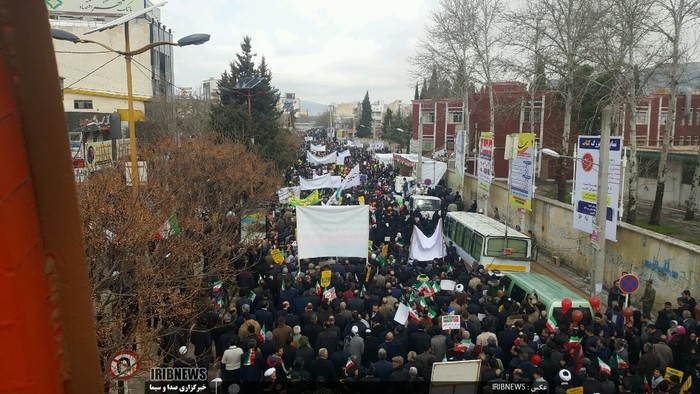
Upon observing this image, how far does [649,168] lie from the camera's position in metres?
32.6

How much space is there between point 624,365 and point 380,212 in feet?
47.3

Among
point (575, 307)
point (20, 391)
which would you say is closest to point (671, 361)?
point (575, 307)

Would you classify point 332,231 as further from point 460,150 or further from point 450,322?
point 460,150

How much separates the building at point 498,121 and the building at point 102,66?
20.0 metres

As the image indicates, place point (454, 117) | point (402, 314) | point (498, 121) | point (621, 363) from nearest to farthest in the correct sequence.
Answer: point (621, 363), point (402, 314), point (498, 121), point (454, 117)

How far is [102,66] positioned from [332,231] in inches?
564

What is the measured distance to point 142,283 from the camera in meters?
8.54

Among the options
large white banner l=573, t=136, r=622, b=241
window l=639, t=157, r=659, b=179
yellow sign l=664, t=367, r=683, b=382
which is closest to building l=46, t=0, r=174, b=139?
large white banner l=573, t=136, r=622, b=241

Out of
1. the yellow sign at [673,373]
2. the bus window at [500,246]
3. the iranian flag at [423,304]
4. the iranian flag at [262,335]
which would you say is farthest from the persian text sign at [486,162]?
the yellow sign at [673,373]

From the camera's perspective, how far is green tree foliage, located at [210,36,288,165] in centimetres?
3275

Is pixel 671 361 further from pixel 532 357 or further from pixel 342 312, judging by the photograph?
pixel 342 312

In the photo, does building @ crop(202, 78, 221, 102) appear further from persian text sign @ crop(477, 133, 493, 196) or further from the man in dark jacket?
the man in dark jacket

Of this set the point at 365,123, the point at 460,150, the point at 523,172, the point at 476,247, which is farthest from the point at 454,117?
the point at 365,123

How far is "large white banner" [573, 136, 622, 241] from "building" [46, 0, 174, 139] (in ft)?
58.0
